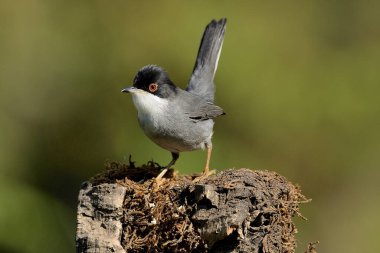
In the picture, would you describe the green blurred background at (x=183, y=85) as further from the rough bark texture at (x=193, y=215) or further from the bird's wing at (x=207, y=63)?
the rough bark texture at (x=193, y=215)

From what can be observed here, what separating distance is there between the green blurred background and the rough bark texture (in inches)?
124

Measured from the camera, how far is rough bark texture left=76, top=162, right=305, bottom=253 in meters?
4.09

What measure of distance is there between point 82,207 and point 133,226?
0.38 metres

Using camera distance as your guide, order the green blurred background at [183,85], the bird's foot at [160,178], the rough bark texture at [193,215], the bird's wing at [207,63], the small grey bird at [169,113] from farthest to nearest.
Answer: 1. the green blurred background at [183,85]
2. the bird's wing at [207,63]
3. the small grey bird at [169,113]
4. the bird's foot at [160,178]
5. the rough bark texture at [193,215]

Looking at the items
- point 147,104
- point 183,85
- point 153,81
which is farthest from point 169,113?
point 183,85

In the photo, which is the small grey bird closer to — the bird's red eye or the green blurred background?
the bird's red eye

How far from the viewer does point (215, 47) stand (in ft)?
23.5

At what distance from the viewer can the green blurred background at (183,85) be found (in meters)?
8.00

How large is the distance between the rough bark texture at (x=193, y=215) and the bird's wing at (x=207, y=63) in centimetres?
238

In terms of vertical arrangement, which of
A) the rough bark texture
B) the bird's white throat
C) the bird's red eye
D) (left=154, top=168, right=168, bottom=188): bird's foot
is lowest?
the rough bark texture

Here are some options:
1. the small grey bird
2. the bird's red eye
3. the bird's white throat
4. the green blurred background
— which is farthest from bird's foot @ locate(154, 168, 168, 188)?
the green blurred background

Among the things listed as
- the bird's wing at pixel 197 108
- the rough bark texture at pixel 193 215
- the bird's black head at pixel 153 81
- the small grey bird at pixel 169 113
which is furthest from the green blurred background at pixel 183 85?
the rough bark texture at pixel 193 215

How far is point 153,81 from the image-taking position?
5.66m

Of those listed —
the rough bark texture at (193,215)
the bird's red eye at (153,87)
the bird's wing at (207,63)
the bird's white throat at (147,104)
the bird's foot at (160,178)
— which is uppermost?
the bird's wing at (207,63)
